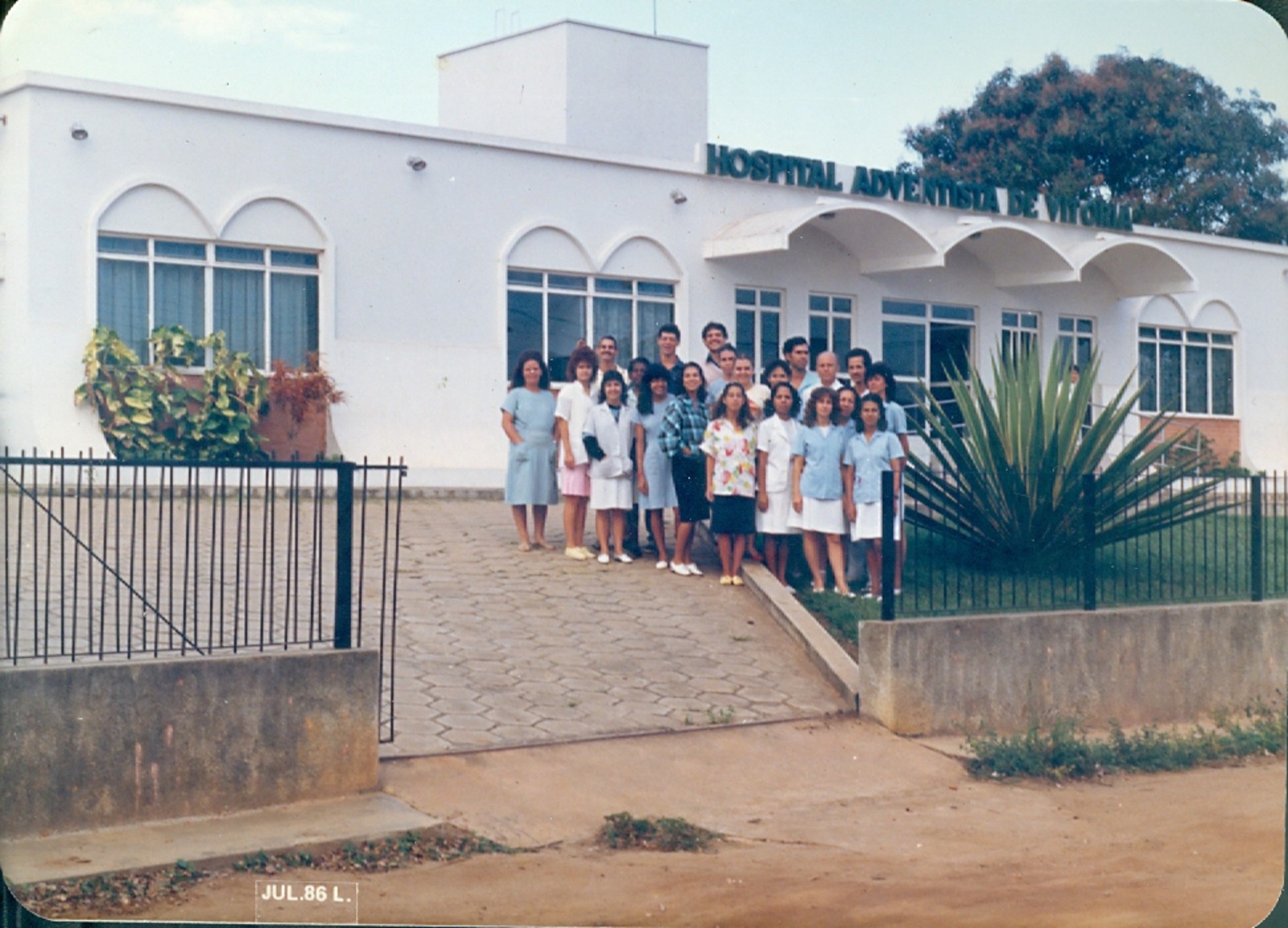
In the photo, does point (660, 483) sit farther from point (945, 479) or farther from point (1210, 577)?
point (1210, 577)

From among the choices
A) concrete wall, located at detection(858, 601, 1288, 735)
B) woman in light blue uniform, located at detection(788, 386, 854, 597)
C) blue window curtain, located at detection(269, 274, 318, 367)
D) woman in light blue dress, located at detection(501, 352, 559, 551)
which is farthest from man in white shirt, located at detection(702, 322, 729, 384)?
blue window curtain, located at detection(269, 274, 318, 367)

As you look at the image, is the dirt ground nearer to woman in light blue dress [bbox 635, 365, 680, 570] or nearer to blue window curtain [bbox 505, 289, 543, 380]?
woman in light blue dress [bbox 635, 365, 680, 570]

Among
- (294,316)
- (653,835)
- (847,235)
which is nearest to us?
(653,835)

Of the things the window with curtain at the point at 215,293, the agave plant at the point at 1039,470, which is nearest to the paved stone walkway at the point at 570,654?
the agave plant at the point at 1039,470

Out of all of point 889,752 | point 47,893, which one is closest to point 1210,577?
point 889,752

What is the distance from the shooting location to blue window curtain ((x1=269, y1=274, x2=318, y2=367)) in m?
11.0

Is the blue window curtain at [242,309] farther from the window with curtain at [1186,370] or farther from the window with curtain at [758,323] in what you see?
the window with curtain at [1186,370]

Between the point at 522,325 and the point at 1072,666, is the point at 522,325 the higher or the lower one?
the higher one

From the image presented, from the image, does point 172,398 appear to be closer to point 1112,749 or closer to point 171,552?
point 171,552

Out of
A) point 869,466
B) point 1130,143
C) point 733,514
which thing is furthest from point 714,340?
point 1130,143

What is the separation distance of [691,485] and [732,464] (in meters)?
0.45

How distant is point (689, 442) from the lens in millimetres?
9234

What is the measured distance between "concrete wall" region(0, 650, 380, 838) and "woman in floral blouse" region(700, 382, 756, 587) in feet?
11.0
